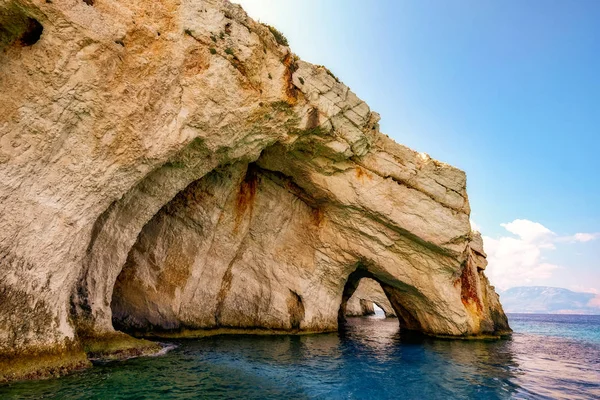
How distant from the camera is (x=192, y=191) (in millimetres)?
18922

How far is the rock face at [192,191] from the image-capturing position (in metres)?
10.1

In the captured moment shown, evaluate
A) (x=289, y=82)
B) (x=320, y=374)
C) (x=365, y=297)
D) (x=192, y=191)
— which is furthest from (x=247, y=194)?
(x=365, y=297)

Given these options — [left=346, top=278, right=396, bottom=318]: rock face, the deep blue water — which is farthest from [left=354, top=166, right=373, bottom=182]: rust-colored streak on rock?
[left=346, top=278, right=396, bottom=318]: rock face

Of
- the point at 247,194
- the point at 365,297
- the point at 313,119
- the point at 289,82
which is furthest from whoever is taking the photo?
the point at 365,297

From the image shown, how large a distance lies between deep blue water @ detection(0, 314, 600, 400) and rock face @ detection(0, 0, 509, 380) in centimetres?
184

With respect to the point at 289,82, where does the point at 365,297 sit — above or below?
below

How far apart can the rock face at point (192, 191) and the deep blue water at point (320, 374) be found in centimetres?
184

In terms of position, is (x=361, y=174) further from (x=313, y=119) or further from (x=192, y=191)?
(x=192, y=191)

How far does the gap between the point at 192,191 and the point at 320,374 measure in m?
11.2

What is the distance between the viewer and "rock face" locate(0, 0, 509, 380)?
10.1 metres

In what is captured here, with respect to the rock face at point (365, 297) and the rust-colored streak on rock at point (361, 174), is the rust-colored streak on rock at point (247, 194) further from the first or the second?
the rock face at point (365, 297)

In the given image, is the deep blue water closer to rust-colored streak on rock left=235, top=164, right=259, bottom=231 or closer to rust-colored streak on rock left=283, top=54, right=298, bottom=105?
rust-colored streak on rock left=235, top=164, right=259, bottom=231

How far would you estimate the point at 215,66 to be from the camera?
13.2 m

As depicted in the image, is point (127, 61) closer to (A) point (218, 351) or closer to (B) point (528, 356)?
(A) point (218, 351)
